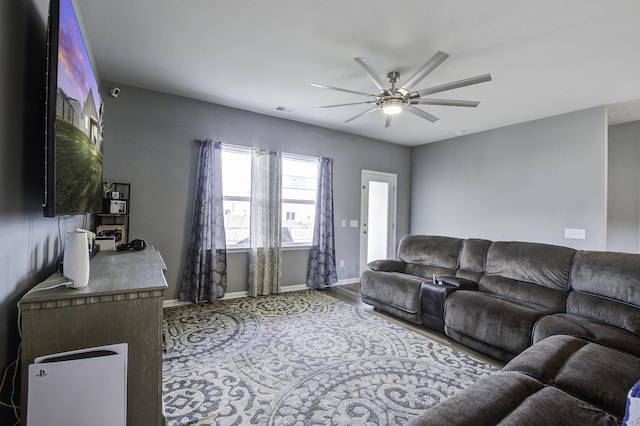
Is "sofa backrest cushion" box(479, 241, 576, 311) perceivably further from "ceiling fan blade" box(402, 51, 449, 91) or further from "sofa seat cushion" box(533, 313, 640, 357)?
"ceiling fan blade" box(402, 51, 449, 91)

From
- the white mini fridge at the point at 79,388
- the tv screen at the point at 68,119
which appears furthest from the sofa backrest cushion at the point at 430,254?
the tv screen at the point at 68,119

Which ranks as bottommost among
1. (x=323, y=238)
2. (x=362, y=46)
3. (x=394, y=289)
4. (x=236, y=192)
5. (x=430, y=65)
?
(x=394, y=289)

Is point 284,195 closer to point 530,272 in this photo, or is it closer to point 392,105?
point 392,105

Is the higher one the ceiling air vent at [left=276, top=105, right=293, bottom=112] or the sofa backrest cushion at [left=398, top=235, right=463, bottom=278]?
the ceiling air vent at [left=276, top=105, right=293, bottom=112]

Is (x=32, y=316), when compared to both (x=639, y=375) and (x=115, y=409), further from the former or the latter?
(x=639, y=375)

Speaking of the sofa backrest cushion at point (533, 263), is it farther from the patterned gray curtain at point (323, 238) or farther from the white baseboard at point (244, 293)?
the white baseboard at point (244, 293)

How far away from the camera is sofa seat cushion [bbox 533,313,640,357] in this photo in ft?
6.68

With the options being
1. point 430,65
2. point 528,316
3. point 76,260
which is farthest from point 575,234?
point 76,260

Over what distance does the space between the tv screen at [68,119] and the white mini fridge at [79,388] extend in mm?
639

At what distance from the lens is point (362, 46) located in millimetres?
2717

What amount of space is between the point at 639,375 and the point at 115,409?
2.42m

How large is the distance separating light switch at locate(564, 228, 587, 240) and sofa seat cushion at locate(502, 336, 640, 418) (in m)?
2.96

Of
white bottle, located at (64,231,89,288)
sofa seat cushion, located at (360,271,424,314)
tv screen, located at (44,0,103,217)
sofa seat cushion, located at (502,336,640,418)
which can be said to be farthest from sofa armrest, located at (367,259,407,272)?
white bottle, located at (64,231,89,288)

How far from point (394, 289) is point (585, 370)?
2173 millimetres
